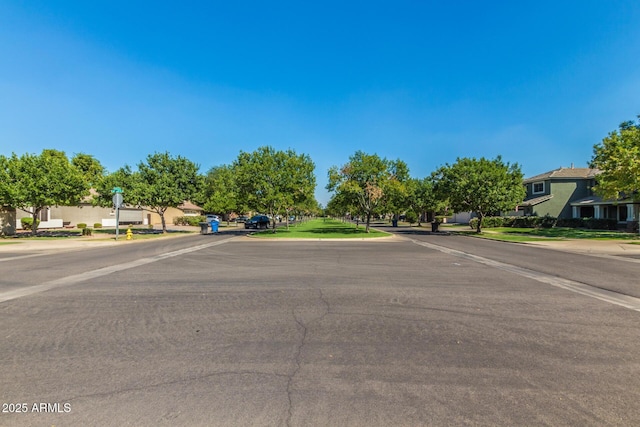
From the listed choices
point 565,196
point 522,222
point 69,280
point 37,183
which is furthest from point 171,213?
point 565,196

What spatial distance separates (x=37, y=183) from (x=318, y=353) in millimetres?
29015

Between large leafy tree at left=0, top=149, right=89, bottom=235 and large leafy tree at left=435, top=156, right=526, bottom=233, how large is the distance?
30086 millimetres

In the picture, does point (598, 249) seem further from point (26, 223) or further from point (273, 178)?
point (26, 223)

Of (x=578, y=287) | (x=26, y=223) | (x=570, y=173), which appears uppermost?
(x=570, y=173)

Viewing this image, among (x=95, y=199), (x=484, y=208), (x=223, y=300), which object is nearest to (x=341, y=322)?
(x=223, y=300)

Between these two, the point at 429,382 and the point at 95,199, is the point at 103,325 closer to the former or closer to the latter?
the point at 429,382

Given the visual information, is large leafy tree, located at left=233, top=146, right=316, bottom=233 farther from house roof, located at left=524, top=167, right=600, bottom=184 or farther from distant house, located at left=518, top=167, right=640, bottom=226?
house roof, located at left=524, top=167, right=600, bottom=184

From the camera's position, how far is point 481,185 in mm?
30188

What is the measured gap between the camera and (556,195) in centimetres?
4275

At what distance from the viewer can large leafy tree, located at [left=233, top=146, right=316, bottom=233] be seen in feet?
97.8

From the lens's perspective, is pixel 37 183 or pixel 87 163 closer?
pixel 37 183

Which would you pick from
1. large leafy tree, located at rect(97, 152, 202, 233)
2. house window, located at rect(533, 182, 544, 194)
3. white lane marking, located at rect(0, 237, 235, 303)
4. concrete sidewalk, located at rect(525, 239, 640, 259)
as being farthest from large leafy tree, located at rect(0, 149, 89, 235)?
house window, located at rect(533, 182, 544, 194)

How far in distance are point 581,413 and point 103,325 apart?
619cm

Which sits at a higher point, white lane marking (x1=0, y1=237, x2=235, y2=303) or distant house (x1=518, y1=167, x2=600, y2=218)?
distant house (x1=518, y1=167, x2=600, y2=218)
